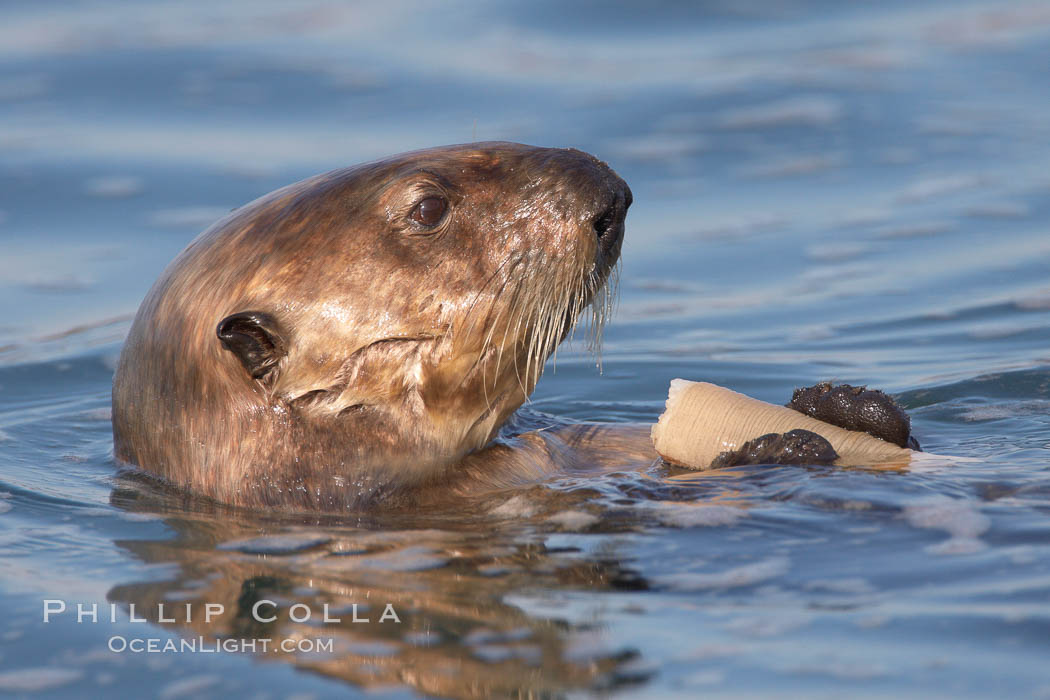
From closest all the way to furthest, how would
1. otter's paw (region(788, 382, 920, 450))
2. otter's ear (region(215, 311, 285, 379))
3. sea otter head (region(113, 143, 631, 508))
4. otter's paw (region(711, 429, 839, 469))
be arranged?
otter's ear (region(215, 311, 285, 379)), sea otter head (region(113, 143, 631, 508)), otter's paw (region(711, 429, 839, 469)), otter's paw (region(788, 382, 920, 450))

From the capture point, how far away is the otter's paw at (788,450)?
15.1ft

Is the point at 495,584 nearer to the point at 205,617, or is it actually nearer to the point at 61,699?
the point at 205,617

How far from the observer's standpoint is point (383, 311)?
443cm

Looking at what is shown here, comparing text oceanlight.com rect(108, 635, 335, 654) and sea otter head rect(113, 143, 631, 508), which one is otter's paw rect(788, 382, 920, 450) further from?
text oceanlight.com rect(108, 635, 335, 654)

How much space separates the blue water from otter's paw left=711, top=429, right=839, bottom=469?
11 cm

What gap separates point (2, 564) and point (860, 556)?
8.39 feet

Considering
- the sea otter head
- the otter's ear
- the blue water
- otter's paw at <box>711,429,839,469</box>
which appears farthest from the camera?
otter's paw at <box>711,429,839,469</box>

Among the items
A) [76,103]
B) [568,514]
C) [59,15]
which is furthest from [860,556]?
[59,15]

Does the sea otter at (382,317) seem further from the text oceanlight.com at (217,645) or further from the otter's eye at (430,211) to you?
the text oceanlight.com at (217,645)

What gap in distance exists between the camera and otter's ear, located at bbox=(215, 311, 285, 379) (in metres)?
4.34

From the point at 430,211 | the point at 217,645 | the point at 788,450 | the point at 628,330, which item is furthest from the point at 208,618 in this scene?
the point at 628,330

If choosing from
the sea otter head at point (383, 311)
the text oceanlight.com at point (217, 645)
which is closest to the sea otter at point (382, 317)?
the sea otter head at point (383, 311)

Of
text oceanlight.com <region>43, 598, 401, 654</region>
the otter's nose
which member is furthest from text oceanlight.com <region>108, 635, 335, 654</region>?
the otter's nose

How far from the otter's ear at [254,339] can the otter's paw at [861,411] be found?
6.16ft
